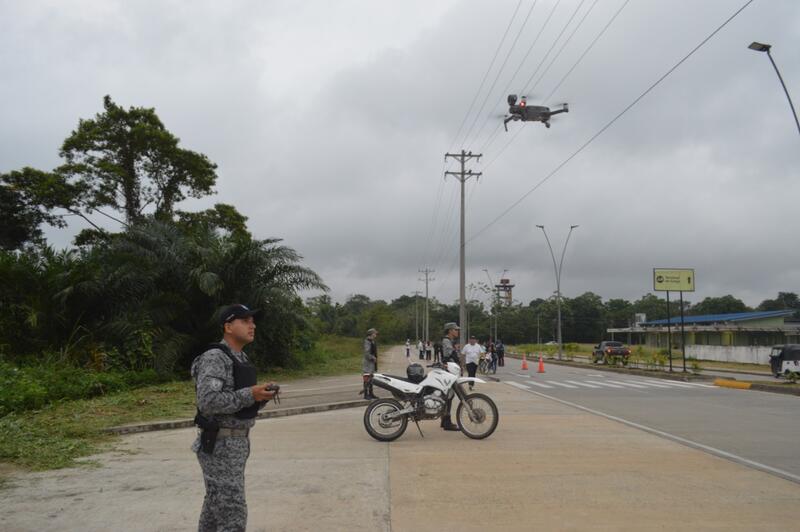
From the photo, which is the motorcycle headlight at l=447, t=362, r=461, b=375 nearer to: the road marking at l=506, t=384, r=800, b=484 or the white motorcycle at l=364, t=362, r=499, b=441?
the white motorcycle at l=364, t=362, r=499, b=441

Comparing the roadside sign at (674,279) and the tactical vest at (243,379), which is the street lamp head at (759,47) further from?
the roadside sign at (674,279)

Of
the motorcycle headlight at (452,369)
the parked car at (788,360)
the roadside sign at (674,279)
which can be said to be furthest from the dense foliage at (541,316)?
the motorcycle headlight at (452,369)

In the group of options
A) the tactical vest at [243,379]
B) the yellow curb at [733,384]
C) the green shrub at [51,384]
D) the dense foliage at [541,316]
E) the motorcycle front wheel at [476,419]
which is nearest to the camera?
the tactical vest at [243,379]

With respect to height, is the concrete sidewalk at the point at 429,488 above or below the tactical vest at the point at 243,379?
below

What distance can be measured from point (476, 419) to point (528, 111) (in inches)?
339

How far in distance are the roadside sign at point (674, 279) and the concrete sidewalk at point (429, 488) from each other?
93.3 ft

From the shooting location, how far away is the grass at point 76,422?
7.62 meters

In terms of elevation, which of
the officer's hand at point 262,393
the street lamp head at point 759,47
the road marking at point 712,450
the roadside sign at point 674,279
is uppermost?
the street lamp head at point 759,47

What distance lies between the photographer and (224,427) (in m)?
3.60

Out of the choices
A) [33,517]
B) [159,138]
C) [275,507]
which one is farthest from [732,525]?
[159,138]

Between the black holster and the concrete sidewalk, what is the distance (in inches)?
67.0

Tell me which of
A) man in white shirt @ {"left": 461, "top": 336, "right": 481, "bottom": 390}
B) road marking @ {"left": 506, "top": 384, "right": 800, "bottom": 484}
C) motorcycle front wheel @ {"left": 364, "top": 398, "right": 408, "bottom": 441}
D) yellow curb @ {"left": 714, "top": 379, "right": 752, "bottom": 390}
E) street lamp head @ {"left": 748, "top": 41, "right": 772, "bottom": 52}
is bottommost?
yellow curb @ {"left": 714, "top": 379, "right": 752, "bottom": 390}

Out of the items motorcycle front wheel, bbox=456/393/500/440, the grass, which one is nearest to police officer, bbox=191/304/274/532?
the grass

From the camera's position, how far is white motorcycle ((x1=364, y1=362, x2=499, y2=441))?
9039mm
